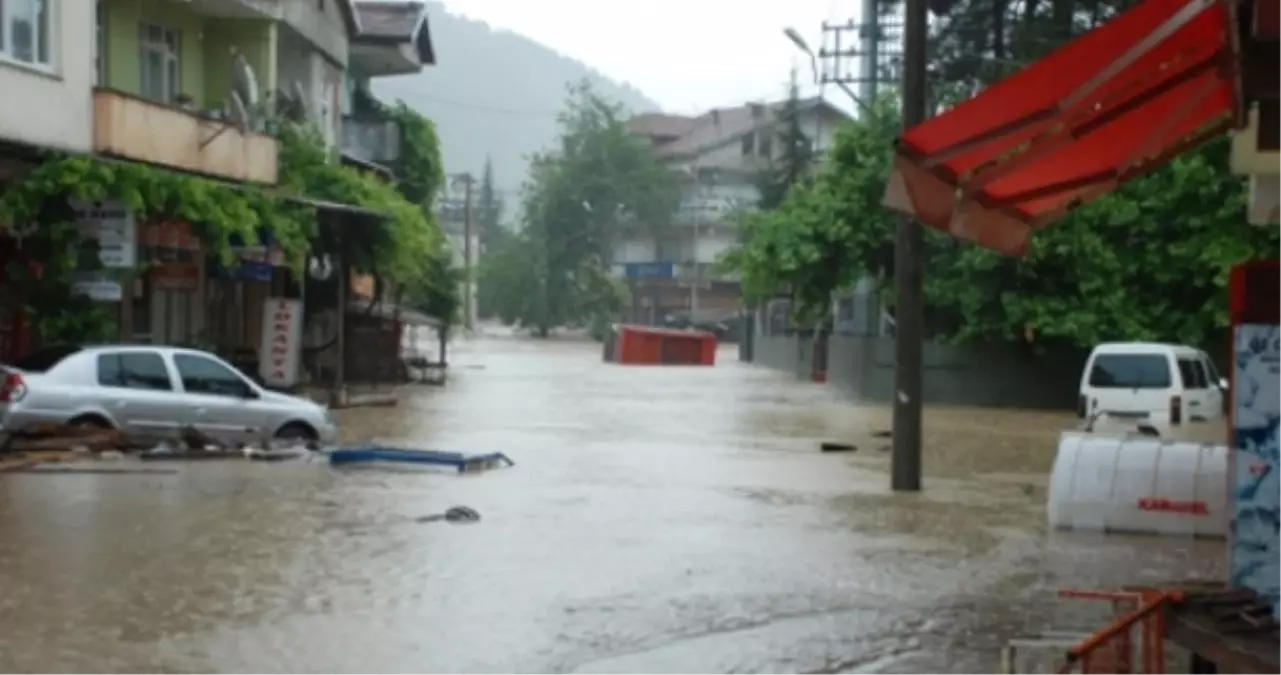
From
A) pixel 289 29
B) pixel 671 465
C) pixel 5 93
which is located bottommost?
pixel 671 465

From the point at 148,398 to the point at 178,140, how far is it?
29.5ft

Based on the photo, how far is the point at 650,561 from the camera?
13.4 meters

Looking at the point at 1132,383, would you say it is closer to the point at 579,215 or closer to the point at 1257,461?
the point at 1257,461

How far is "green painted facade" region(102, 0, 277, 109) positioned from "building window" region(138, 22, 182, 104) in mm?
125

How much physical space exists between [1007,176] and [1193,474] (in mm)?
6460

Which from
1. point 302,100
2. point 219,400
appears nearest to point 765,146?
point 302,100

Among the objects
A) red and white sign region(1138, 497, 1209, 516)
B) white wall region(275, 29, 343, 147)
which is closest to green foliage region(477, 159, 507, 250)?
white wall region(275, 29, 343, 147)

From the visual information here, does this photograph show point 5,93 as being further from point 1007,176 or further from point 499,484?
point 1007,176

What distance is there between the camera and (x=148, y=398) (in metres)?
21.8

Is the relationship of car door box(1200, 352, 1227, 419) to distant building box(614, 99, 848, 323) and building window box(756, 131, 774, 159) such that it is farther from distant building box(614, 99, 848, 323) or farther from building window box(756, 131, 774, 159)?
distant building box(614, 99, 848, 323)

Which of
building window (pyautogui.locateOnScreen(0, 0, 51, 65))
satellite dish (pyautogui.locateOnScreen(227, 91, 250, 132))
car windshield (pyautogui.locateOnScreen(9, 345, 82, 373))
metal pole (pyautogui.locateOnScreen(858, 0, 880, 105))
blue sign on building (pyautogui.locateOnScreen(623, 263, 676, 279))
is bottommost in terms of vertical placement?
car windshield (pyautogui.locateOnScreen(9, 345, 82, 373))

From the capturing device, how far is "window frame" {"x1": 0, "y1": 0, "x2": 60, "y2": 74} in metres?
24.9

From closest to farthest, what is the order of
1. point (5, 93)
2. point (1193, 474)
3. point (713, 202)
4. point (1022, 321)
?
point (1193, 474) < point (5, 93) < point (1022, 321) < point (713, 202)

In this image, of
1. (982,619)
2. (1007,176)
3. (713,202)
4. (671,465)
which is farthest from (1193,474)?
(713,202)
